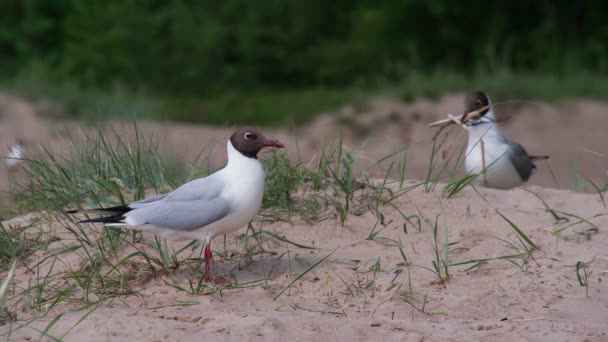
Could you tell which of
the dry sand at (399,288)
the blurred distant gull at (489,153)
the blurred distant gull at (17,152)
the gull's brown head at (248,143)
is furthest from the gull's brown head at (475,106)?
the blurred distant gull at (17,152)

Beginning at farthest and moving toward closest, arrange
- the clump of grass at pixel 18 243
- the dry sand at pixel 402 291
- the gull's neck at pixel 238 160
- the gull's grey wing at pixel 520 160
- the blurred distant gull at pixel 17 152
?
1. the gull's grey wing at pixel 520 160
2. the blurred distant gull at pixel 17 152
3. the clump of grass at pixel 18 243
4. the gull's neck at pixel 238 160
5. the dry sand at pixel 402 291

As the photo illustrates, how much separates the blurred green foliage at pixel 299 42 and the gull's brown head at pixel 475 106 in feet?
34.1

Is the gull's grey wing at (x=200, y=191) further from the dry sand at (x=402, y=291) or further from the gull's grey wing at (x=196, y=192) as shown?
the dry sand at (x=402, y=291)

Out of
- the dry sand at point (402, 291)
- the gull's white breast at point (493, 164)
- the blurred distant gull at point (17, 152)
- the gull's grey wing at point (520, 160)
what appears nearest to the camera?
the dry sand at point (402, 291)

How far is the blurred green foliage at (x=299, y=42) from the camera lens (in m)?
17.5

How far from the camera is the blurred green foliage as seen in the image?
57.5ft

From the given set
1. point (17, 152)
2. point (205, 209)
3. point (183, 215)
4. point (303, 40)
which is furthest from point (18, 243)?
point (303, 40)

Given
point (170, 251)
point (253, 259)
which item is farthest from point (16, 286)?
point (253, 259)

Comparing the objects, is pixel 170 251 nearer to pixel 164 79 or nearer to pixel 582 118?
pixel 582 118

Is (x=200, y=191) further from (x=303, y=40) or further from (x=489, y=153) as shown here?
(x=303, y=40)

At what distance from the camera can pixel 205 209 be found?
4410 mm


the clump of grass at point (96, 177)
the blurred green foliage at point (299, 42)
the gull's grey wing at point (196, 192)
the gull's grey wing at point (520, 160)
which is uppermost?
the gull's grey wing at point (196, 192)

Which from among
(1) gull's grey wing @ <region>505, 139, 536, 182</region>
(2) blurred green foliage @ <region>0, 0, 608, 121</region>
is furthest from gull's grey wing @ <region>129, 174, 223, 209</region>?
(2) blurred green foliage @ <region>0, 0, 608, 121</region>

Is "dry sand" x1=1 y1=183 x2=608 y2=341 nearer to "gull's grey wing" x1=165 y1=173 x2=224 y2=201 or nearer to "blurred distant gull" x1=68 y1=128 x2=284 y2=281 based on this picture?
"blurred distant gull" x1=68 y1=128 x2=284 y2=281
